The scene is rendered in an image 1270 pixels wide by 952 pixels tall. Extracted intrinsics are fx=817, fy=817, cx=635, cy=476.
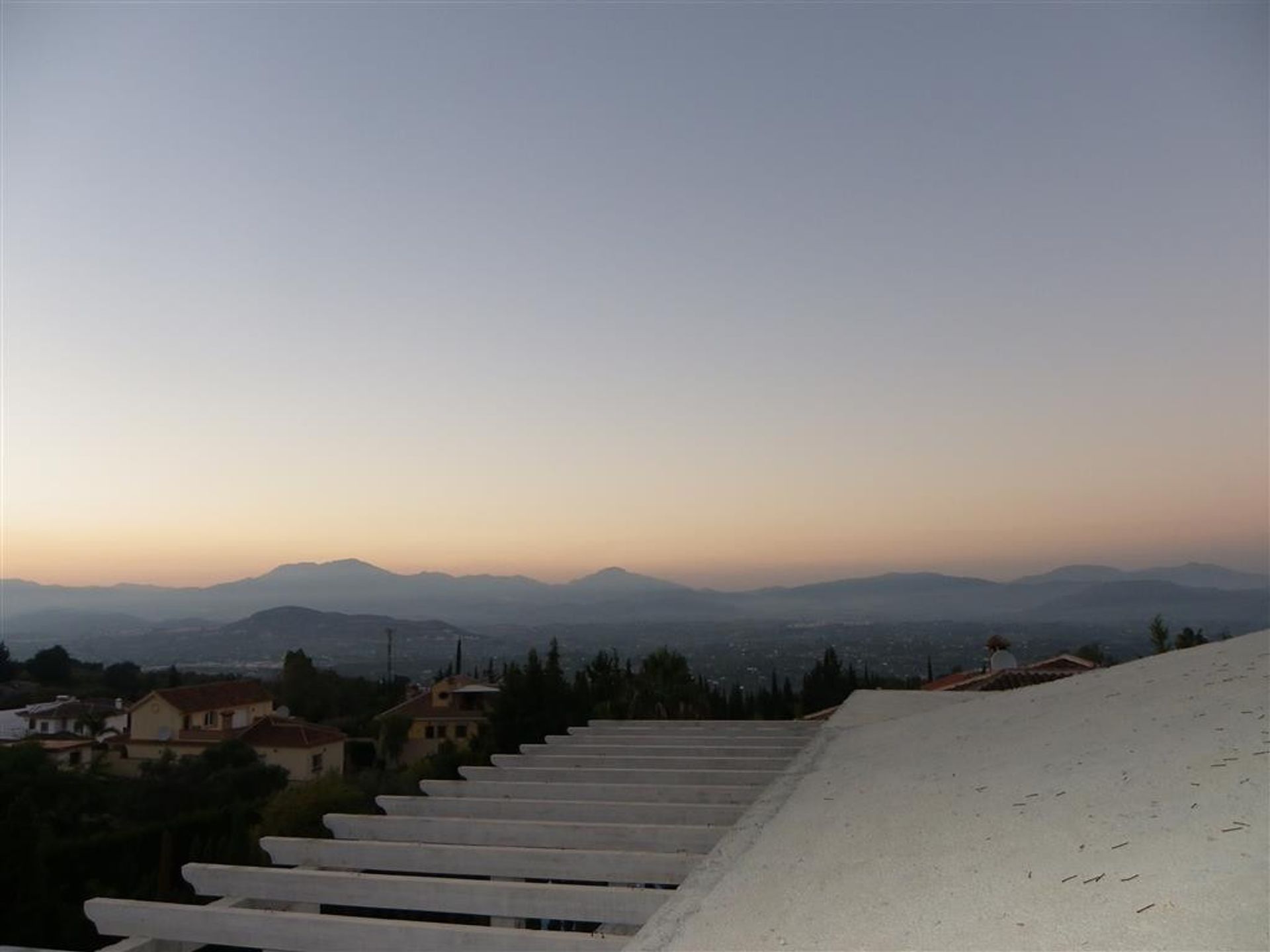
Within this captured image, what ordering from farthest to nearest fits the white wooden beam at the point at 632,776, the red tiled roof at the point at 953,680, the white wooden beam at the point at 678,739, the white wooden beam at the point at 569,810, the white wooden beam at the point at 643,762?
the red tiled roof at the point at 953,680
the white wooden beam at the point at 678,739
the white wooden beam at the point at 643,762
the white wooden beam at the point at 632,776
the white wooden beam at the point at 569,810

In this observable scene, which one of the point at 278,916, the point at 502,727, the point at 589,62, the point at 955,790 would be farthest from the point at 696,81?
the point at 502,727

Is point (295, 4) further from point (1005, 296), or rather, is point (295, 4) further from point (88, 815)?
point (88, 815)

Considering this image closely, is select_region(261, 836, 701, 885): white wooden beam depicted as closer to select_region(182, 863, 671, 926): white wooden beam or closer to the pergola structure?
the pergola structure

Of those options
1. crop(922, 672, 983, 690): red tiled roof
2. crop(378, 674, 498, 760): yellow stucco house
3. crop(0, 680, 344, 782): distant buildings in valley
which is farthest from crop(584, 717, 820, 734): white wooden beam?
crop(378, 674, 498, 760): yellow stucco house

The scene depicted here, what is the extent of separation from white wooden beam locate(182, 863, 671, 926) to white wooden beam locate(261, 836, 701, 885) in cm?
24

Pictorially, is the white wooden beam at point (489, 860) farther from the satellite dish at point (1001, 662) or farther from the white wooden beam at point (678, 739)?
the satellite dish at point (1001, 662)

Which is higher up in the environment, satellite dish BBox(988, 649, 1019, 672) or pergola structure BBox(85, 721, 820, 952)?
pergola structure BBox(85, 721, 820, 952)

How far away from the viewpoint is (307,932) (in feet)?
11.5

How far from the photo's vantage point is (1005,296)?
52.1 ft

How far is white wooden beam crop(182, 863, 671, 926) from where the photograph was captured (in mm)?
3658

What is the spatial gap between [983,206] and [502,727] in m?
25.5

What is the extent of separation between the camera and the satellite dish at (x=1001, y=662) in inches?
818

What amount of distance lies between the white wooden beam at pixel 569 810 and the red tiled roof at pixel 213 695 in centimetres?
4419

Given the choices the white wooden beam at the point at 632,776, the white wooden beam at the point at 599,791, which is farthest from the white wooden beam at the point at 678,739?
the white wooden beam at the point at 599,791
